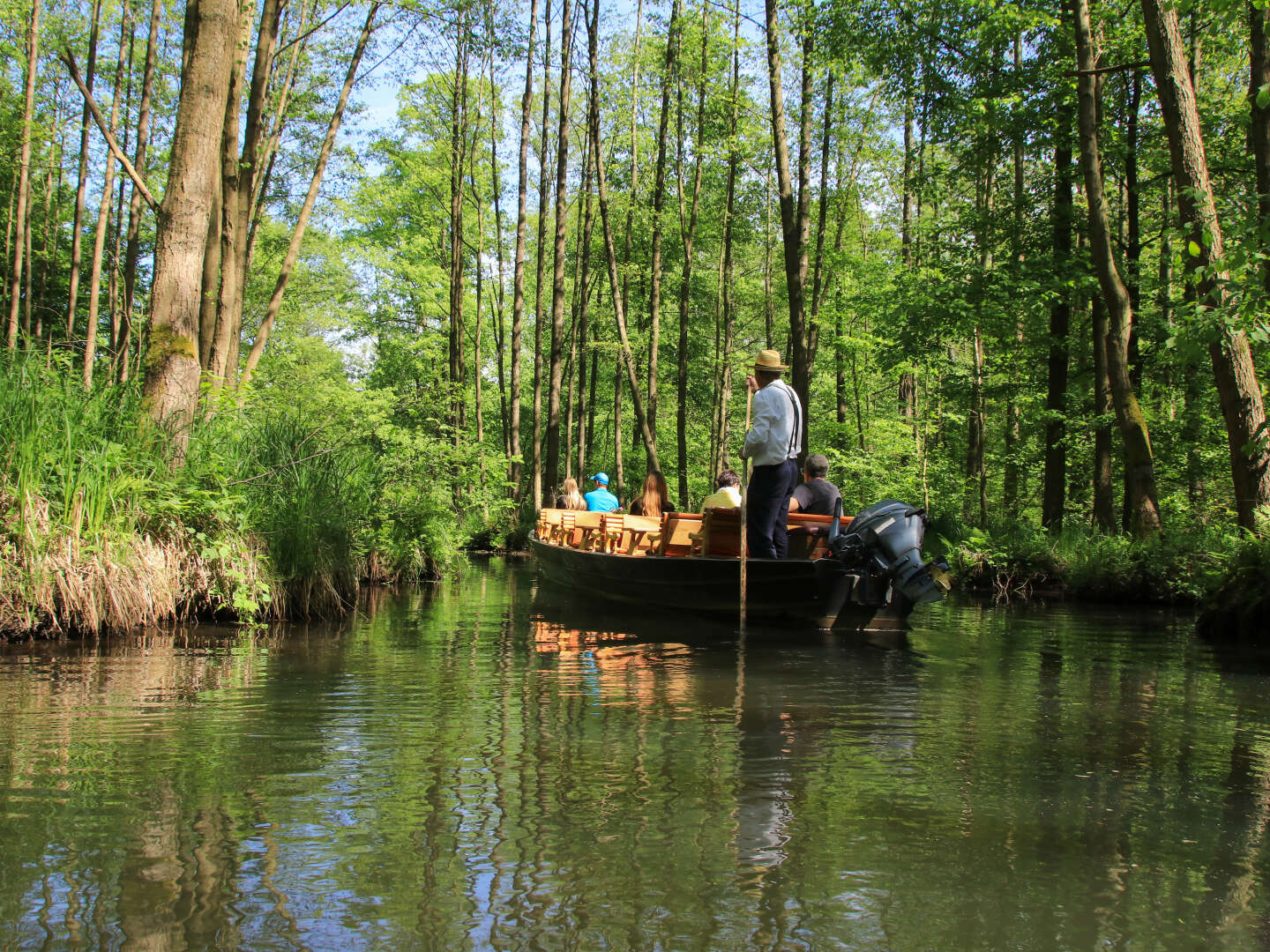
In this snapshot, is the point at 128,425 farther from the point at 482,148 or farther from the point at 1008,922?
the point at 482,148

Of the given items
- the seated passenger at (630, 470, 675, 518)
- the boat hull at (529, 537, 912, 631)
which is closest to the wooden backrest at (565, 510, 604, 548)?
the seated passenger at (630, 470, 675, 518)

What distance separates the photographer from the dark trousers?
887 centimetres

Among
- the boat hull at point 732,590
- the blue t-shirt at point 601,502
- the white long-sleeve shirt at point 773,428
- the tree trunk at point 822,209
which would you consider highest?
the tree trunk at point 822,209

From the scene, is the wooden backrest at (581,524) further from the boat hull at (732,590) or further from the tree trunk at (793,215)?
the tree trunk at (793,215)

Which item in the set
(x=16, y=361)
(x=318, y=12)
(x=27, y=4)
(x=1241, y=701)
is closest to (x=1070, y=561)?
(x=1241, y=701)

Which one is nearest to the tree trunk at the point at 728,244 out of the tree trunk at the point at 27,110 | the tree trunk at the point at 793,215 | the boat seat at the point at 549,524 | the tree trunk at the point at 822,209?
the tree trunk at the point at 793,215

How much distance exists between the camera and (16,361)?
23.9 feet

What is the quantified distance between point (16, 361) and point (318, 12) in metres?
15.4

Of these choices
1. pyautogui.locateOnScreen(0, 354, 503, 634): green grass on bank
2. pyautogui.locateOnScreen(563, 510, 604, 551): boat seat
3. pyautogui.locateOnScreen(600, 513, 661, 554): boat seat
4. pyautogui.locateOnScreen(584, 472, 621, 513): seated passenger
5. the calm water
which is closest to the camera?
the calm water

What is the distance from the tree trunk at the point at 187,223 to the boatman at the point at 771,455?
16.7 ft

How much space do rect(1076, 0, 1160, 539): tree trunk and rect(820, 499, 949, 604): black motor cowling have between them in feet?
21.6

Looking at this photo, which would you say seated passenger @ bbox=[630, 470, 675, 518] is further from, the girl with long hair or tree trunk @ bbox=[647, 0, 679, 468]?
tree trunk @ bbox=[647, 0, 679, 468]

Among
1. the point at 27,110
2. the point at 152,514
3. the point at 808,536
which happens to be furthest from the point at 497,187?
the point at 152,514

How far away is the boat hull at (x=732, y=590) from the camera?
28.3 feet
